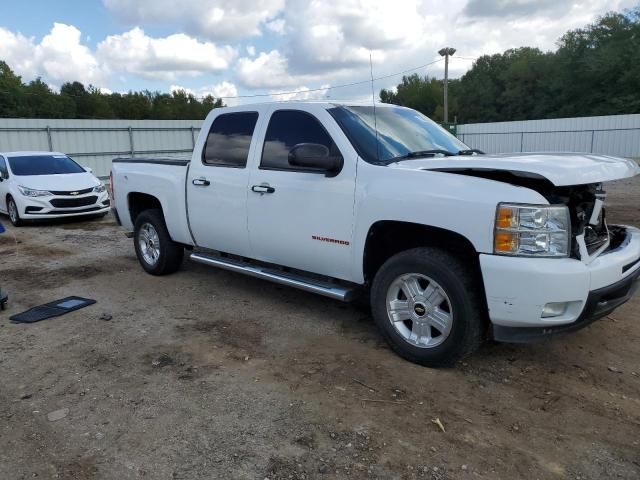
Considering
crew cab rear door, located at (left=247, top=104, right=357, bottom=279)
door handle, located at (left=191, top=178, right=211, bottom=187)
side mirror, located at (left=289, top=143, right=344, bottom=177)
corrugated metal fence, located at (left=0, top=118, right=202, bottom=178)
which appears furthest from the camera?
corrugated metal fence, located at (left=0, top=118, right=202, bottom=178)

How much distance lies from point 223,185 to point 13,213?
8.27 metres

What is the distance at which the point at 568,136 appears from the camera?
26422 mm

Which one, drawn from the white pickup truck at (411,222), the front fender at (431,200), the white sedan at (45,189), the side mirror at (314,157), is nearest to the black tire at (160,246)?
the white pickup truck at (411,222)

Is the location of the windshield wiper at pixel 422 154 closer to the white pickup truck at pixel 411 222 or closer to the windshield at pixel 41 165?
the white pickup truck at pixel 411 222

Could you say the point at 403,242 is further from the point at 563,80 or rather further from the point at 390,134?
the point at 563,80

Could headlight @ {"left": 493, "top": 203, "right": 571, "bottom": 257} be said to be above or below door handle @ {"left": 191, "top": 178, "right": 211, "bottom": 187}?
below

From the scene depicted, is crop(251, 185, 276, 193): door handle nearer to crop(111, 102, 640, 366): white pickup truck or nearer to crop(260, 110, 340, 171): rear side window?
crop(111, 102, 640, 366): white pickup truck

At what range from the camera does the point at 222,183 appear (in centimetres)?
526

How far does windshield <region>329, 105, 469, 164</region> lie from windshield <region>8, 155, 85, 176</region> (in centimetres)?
957

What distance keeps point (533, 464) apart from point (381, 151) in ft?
8.16

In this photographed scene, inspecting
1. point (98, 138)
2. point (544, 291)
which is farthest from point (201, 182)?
point (98, 138)

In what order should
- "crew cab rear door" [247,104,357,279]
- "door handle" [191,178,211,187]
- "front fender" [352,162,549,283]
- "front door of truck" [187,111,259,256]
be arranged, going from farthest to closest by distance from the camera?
"door handle" [191,178,211,187], "front door of truck" [187,111,259,256], "crew cab rear door" [247,104,357,279], "front fender" [352,162,549,283]

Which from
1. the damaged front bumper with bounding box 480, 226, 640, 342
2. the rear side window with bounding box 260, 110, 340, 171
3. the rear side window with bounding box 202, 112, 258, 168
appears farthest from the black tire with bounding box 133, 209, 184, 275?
the damaged front bumper with bounding box 480, 226, 640, 342

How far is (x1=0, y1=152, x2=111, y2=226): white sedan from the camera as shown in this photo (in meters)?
11.0
